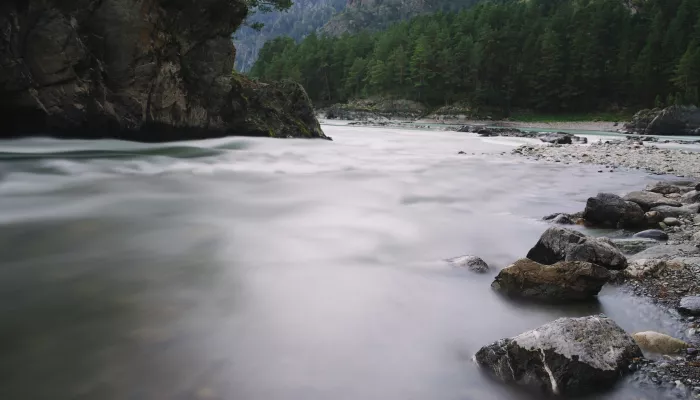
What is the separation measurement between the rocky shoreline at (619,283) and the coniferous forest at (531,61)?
180 feet

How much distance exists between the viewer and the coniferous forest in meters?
65.4

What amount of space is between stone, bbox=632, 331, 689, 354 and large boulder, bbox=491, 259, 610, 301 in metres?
0.93

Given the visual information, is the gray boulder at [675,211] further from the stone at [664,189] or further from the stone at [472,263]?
the stone at [472,263]

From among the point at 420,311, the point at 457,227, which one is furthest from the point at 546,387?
the point at 457,227

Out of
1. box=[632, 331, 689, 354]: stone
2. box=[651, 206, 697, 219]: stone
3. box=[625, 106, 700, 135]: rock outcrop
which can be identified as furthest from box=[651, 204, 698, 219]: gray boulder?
box=[625, 106, 700, 135]: rock outcrop

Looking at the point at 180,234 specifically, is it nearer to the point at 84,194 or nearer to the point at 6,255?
the point at 6,255

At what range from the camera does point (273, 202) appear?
9.44 metres

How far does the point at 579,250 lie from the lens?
4.86 m

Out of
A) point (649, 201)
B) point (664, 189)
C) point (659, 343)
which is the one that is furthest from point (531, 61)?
point (659, 343)

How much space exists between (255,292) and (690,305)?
3987 mm

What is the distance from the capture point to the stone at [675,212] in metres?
7.35

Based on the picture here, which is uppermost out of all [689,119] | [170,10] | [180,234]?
[170,10]

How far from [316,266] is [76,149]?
42.2ft

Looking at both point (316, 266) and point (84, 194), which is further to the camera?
point (84, 194)
